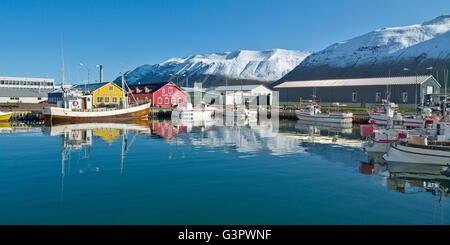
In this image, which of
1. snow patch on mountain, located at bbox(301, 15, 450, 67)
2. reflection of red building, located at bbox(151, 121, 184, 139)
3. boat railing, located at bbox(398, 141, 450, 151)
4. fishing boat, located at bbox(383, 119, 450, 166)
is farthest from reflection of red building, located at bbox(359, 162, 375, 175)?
snow patch on mountain, located at bbox(301, 15, 450, 67)

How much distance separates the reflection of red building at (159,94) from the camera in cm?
7888

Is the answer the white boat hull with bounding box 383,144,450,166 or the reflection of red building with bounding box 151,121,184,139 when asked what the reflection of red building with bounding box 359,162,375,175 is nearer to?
the white boat hull with bounding box 383,144,450,166

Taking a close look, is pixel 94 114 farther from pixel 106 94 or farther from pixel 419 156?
pixel 419 156

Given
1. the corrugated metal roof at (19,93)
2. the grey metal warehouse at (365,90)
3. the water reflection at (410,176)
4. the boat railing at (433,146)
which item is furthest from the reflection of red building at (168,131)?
the corrugated metal roof at (19,93)

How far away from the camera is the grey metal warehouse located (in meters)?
60.2

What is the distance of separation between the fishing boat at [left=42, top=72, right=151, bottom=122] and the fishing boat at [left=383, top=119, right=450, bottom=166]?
149 ft

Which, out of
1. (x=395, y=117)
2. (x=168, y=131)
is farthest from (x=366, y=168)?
(x=395, y=117)

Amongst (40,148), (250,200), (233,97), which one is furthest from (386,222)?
(233,97)

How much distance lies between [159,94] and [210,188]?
66.9m

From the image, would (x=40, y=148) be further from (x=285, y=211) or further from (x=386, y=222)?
(x=386, y=222)

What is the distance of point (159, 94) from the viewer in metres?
79.6

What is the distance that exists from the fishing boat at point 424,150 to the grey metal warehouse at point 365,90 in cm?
3220
